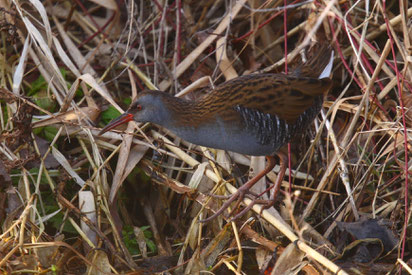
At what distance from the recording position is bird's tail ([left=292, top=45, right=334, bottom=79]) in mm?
3045

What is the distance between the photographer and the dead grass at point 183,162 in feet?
9.21

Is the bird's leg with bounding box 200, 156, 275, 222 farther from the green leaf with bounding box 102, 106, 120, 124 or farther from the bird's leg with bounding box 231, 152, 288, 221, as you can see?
the green leaf with bounding box 102, 106, 120, 124

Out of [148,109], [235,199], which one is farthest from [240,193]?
[148,109]

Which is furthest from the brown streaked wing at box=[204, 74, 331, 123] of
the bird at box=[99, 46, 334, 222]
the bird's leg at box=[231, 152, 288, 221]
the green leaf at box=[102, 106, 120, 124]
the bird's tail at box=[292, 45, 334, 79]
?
the green leaf at box=[102, 106, 120, 124]

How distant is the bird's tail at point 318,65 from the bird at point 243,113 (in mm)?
125

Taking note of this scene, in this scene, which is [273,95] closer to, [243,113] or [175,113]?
[243,113]

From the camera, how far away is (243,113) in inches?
110

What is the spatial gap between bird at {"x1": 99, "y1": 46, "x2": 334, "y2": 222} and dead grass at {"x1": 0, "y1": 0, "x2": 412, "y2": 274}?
22cm

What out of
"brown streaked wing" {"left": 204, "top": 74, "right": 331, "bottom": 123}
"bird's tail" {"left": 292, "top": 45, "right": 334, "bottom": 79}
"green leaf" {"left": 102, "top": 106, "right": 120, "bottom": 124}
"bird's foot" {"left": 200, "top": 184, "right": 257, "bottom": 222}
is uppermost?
"bird's tail" {"left": 292, "top": 45, "right": 334, "bottom": 79}

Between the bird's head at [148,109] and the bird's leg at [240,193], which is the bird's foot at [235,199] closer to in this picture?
the bird's leg at [240,193]

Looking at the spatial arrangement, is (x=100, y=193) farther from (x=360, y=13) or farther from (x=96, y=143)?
(x=360, y=13)

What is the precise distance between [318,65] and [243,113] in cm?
51

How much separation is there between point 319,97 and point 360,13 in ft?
3.18

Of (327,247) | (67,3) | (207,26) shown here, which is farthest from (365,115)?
(67,3)
